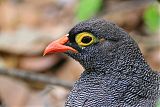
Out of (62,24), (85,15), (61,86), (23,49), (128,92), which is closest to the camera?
(85,15)

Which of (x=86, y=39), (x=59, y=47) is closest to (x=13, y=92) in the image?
(x=59, y=47)

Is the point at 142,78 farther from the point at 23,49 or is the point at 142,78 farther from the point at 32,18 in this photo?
the point at 32,18

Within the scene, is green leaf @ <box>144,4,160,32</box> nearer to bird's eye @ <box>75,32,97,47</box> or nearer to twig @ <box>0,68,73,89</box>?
bird's eye @ <box>75,32,97,47</box>

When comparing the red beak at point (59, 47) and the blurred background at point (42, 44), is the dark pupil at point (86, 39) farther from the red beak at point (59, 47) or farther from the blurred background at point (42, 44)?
the blurred background at point (42, 44)

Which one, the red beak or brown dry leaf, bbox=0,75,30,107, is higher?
brown dry leaf, bbox=0,75,30,107

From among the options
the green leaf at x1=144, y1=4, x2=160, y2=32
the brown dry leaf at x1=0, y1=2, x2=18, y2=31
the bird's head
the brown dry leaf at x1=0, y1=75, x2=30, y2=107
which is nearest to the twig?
the brown dry leaf at x1=0, y1=75, x2=30, y2=107

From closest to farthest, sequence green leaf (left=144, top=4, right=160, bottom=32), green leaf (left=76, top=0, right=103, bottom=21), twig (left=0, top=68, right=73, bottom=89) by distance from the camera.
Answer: green leaf (left=76, top=0, right=103, bottom=21) < green leaf (left=144, top=4, right=160, bottom=32) < twig (left=0, top=68, right=73, bottom=89)

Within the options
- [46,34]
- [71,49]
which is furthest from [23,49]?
[71,49]

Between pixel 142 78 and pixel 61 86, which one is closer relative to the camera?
pixel 142 78
